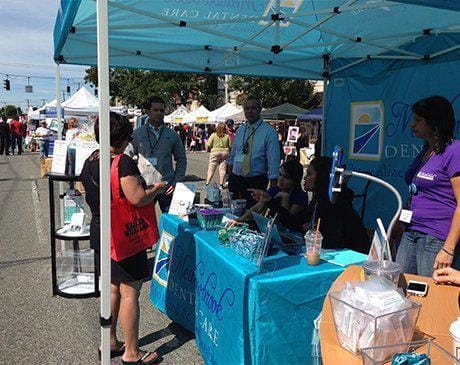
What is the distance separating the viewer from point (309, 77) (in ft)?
21.1

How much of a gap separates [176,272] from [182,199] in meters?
0.62

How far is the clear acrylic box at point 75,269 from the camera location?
405cm

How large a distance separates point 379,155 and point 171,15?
313 centimetres

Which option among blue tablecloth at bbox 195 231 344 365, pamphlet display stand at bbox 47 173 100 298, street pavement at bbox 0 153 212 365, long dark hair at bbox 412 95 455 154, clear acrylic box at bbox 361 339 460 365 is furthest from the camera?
pamphlet display stand at bbox 47 173 100 298

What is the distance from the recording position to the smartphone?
1.83 m

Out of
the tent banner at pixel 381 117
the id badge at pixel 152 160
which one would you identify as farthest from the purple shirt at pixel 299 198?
the tent banner at pixel 381 117

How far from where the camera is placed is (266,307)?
216 centimetres

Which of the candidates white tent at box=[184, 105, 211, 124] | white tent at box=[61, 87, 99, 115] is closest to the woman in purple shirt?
white tent at box=[61, 87, 99, 115]

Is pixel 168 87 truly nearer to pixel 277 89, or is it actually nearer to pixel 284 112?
pixel 277 89

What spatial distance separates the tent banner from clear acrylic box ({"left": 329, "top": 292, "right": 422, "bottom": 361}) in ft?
12.3

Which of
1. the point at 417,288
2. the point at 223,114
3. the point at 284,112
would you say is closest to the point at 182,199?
the point at 417,288

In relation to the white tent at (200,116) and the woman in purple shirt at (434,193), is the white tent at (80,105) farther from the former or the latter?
the woman in purple shirt at (434,193)

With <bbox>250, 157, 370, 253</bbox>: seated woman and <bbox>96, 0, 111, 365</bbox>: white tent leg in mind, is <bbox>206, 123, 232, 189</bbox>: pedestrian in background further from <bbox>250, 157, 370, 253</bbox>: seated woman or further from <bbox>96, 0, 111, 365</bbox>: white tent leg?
<bbox>96, 0, 111, 365</bbox>: white tent leg

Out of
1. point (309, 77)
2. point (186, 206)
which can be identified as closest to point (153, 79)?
point (309, 77)
